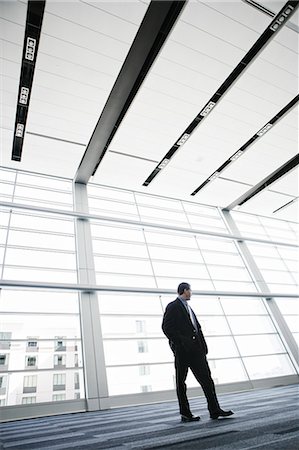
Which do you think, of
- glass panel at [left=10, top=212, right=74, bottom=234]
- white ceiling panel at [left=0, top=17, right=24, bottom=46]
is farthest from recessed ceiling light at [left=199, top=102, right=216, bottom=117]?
glass panel at [left=10, top=212, right=74, bottom=234]

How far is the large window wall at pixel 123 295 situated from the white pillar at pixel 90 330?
0.08 metres

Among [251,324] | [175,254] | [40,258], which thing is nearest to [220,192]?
[175,254]

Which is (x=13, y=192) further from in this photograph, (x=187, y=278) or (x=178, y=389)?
(x=178, y=389)

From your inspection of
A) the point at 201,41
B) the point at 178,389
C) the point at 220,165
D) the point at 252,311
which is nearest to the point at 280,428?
the point at 178,389

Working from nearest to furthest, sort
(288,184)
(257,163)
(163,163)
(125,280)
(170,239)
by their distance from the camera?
(125,280) → (163,163) → (257,163) → (170,239) → (288,184)

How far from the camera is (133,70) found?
677cm

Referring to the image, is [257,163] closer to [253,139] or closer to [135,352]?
[253,139]

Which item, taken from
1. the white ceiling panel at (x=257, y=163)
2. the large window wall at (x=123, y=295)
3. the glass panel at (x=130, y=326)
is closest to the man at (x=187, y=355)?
the large window wall at (x=123, y=295)

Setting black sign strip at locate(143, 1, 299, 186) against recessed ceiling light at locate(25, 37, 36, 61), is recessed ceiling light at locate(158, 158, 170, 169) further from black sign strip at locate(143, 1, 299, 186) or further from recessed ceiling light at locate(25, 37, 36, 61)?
recessed ceiling light at locate(25, 37, 36, 61)

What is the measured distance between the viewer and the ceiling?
5770 mm

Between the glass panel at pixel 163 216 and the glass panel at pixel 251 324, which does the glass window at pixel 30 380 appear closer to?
the glass panel at pixel 251 324

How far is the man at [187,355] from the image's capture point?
3.05m

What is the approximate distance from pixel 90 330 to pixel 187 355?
14.3 ft

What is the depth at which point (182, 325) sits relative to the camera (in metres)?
3.30
